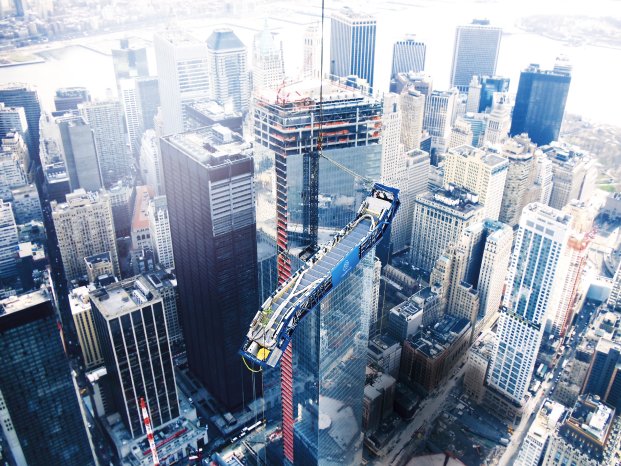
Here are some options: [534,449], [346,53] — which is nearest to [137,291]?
[534,449]

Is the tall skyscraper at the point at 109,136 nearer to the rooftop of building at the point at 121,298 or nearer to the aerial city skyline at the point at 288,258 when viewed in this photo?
the aerial city skyline at the point at 288,258

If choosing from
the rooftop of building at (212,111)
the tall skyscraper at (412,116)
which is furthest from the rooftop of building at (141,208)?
the tall skyscraper at (412,116)

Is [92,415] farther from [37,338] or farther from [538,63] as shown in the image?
[538,63]

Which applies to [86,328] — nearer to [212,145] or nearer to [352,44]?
[212,145]

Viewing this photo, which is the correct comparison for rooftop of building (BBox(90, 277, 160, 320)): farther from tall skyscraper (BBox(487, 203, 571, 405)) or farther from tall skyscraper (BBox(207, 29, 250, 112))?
tall skyscraper (BBox(207, 29, 250, 112))

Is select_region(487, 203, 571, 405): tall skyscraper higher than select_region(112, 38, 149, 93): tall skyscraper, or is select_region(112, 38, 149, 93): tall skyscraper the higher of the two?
select_region(112, 38, 149, 93): tall skyscraper

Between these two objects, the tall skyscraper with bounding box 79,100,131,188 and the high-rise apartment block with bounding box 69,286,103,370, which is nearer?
the high-rise apartment block with bounding box 69,286,103,370

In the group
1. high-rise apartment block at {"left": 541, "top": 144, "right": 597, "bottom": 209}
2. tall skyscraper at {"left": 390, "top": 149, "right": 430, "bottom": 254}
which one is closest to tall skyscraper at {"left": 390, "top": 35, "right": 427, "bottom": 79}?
high-rise apartment block at {"left": 541, "top": 144, "right": 597, "bottom": 209}
